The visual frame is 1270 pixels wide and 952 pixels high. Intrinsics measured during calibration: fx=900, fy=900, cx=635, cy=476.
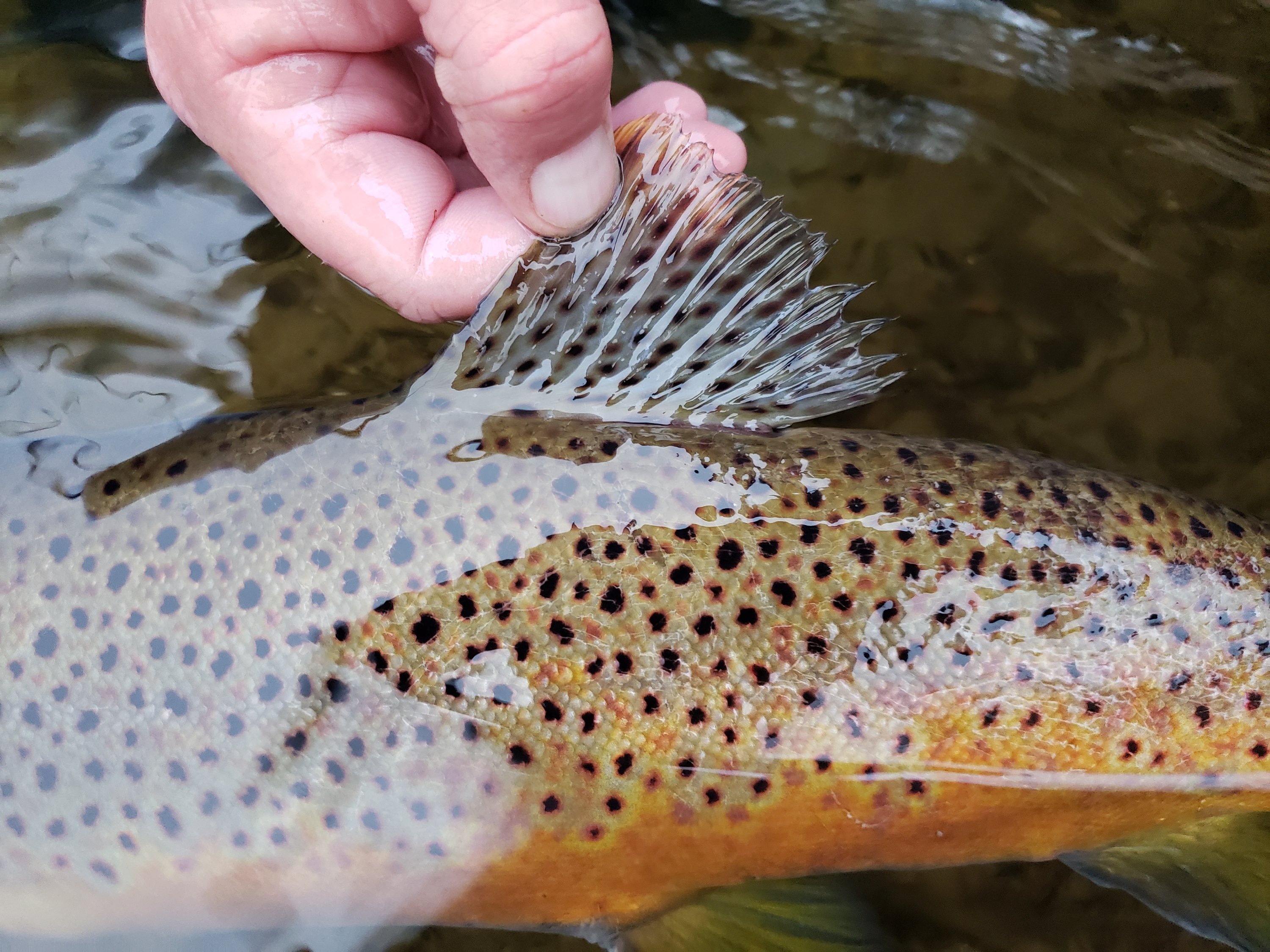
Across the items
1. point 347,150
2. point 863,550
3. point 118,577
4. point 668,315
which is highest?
point 347,150

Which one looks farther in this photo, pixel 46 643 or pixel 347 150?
pixel 347 150

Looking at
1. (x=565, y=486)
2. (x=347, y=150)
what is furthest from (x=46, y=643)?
(x=347, y=150)

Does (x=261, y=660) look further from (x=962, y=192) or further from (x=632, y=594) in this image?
(x=962, y=192)

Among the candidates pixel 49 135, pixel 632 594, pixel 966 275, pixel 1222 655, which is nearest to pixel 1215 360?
pixel 966 275

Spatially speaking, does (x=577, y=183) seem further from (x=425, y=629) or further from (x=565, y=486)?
(x=425, y=629)

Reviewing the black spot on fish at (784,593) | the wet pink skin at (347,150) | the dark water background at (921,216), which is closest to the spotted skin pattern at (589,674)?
the black spot on fish at (784,593)

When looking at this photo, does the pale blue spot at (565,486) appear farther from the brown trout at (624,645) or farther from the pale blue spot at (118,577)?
the pale blue spot at (118,577)
